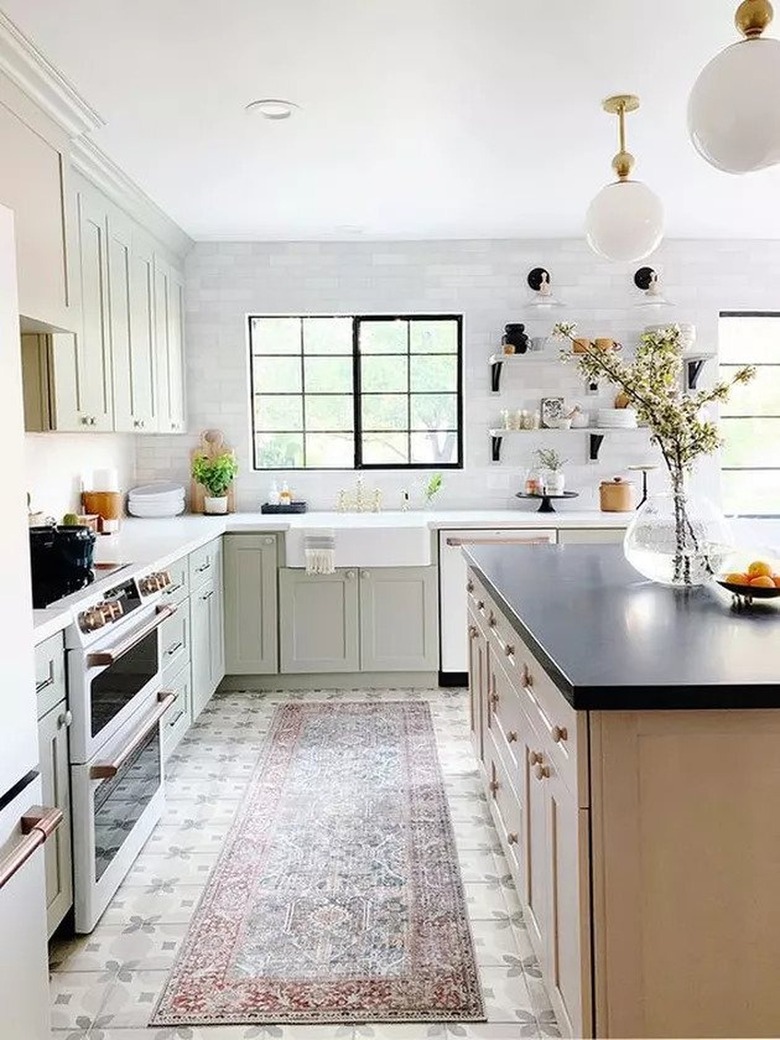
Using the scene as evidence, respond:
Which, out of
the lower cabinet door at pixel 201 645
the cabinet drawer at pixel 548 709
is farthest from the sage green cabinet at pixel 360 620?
the cabinet drawer at pixel 548 709

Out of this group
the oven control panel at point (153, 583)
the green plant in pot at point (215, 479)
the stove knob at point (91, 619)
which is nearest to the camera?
the stove knob at point (91, 619)

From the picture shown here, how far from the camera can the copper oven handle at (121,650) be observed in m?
2.40

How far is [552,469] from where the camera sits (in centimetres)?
531

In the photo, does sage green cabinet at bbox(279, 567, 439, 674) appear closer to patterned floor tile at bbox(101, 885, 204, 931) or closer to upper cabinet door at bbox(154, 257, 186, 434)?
upper cabinet door at bbox(154, 257, 186, 434)

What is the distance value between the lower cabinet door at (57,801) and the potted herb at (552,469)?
140 inches

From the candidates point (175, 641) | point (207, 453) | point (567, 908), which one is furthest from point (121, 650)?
point (207, 453)

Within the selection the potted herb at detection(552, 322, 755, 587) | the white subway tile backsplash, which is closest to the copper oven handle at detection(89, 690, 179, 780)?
the potted herb at detection(552, 322, 755, 587)

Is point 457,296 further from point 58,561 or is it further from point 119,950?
point 119,950

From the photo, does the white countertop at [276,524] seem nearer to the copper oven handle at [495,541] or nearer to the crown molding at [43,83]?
the copper oven handle at [495,541]

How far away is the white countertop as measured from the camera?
363 centimetres

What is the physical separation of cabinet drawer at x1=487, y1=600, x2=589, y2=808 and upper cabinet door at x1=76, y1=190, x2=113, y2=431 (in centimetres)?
200

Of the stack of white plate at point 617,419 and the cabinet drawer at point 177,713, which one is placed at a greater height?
the stack of white plate at point 617,419

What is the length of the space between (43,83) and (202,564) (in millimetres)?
2148

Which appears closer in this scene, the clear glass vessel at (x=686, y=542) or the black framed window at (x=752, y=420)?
the clear glass vessel at (x=686, y=542)
